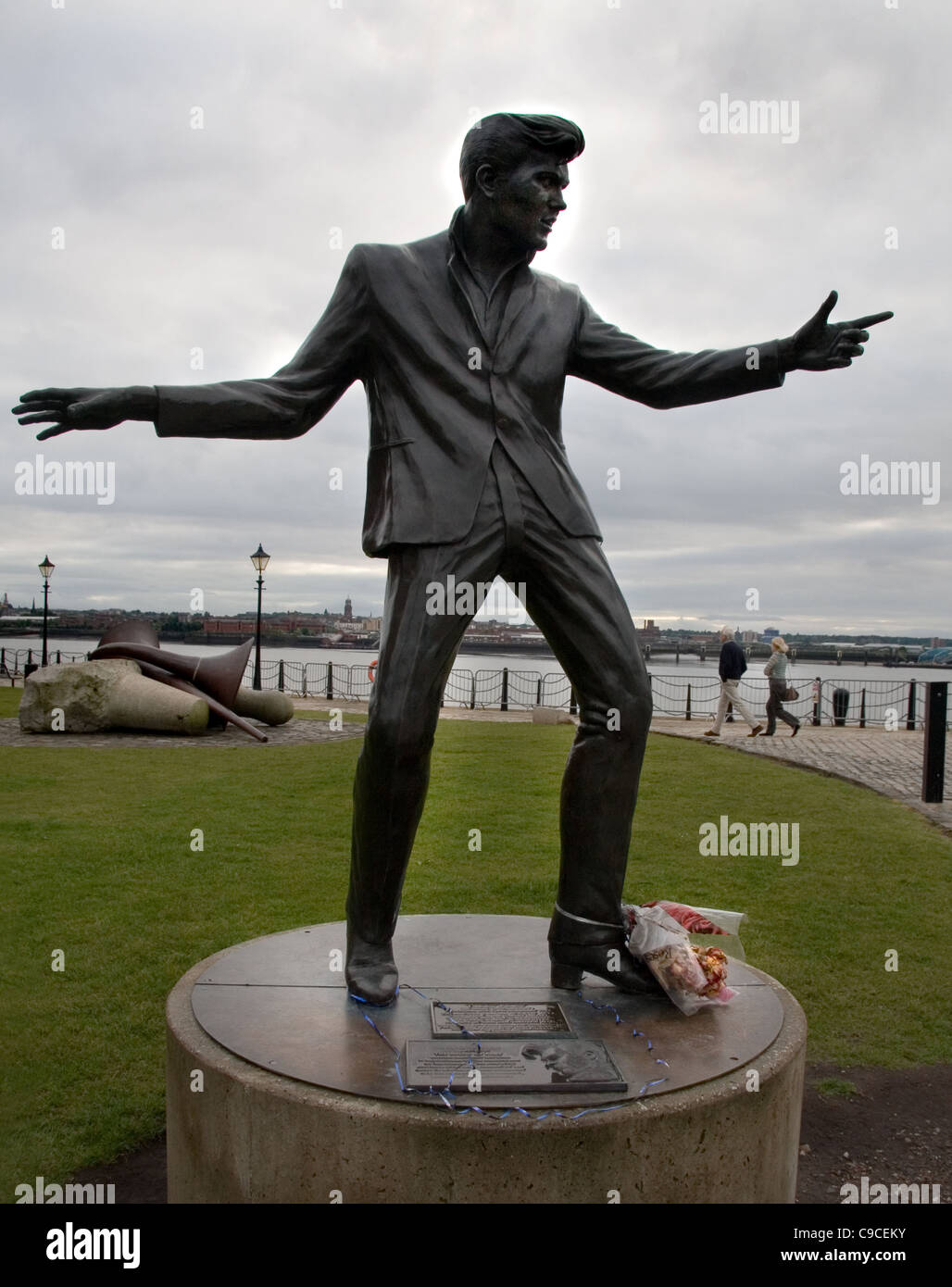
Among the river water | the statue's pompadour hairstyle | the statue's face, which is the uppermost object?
the statue's pompadour hairstyle

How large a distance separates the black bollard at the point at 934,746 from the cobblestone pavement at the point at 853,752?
6.4 inches

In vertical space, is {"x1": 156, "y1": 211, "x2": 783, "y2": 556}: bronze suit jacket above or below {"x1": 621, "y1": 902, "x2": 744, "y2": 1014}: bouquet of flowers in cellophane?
above

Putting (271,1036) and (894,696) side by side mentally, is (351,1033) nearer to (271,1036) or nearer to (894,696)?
(271,1036)

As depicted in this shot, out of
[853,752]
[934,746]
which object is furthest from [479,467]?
[853,752]

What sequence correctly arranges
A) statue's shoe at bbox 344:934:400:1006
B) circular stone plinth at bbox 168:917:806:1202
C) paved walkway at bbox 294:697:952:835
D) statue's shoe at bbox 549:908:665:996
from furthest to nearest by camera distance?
paved walkway at bbox 294:697:952:835 → statue's shoe at bbox 549:908:665:996 → statue's shoe at bbox 344:934:400:1006 → circular stone plinth at bbox 168:917:806:1202

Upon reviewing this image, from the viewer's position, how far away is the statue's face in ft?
10.3

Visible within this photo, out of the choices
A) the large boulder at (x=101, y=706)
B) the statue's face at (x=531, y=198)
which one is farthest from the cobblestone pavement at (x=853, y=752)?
the statue's face at (x=531, y=198)

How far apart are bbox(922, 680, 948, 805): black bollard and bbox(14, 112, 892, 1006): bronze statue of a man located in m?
8.54

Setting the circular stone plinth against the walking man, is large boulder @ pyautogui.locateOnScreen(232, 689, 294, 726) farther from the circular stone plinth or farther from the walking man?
the circular stone plinth

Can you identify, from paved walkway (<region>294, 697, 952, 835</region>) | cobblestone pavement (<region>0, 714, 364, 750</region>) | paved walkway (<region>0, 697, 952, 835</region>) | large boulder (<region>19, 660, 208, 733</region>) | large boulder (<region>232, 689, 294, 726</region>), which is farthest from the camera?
large boulder (<region>232, 689, 294, 726</region>)

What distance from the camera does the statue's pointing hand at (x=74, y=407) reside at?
284cm

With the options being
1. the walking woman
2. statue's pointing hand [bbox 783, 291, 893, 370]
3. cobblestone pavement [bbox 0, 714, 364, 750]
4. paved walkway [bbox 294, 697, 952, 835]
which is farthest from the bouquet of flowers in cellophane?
the walking woman

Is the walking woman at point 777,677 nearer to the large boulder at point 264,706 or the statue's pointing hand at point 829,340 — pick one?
the large boulder at point 264,706
